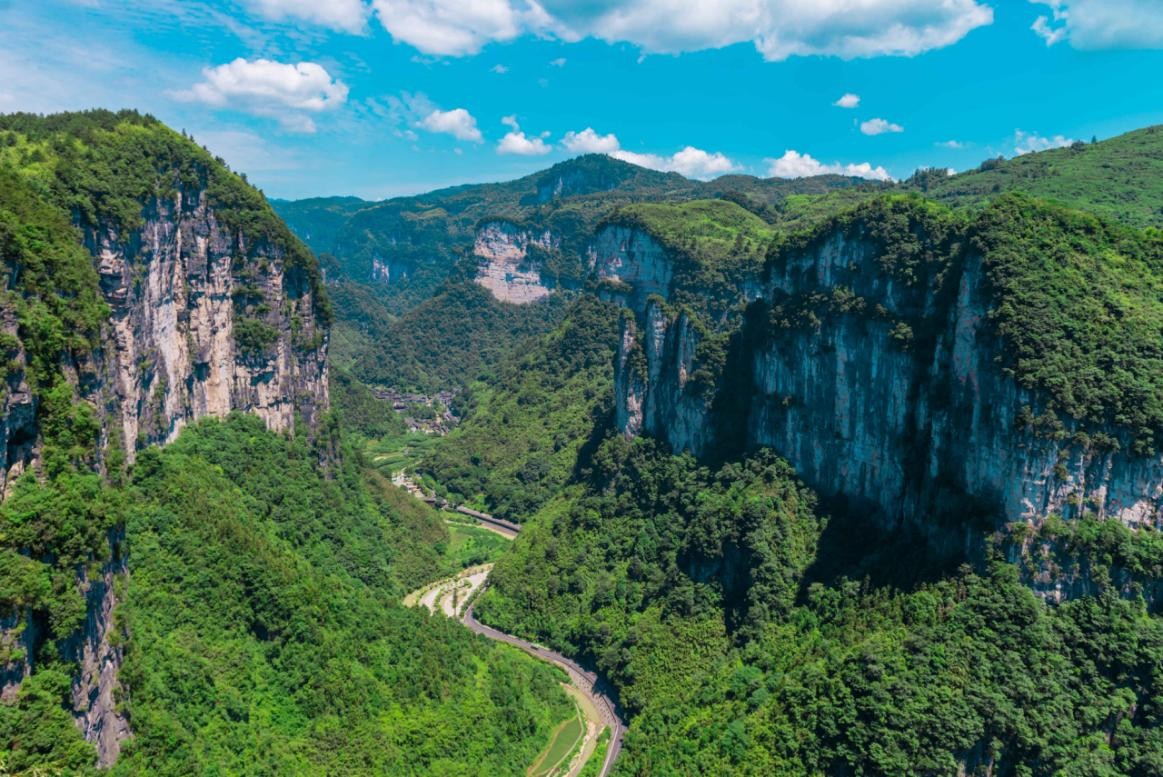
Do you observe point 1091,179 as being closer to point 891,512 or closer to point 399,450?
point 891,512

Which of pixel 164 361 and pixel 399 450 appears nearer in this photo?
pixel 164 361

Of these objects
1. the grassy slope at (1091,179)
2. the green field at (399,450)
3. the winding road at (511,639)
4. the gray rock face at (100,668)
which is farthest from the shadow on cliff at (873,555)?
the green field at (399,450)

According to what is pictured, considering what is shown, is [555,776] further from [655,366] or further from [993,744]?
[655,366]

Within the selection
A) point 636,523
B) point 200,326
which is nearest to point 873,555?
point 636,523

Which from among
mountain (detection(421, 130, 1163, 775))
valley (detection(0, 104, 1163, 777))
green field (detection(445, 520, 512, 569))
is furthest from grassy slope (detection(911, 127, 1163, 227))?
green field (detection(445, 520, 512, 569))

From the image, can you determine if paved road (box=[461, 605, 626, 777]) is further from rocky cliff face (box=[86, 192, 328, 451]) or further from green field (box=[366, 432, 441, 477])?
green field (box=[366, 432, 441, 477])

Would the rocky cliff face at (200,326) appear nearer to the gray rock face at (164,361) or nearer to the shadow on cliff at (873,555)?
the gray rock face at (164,361)
